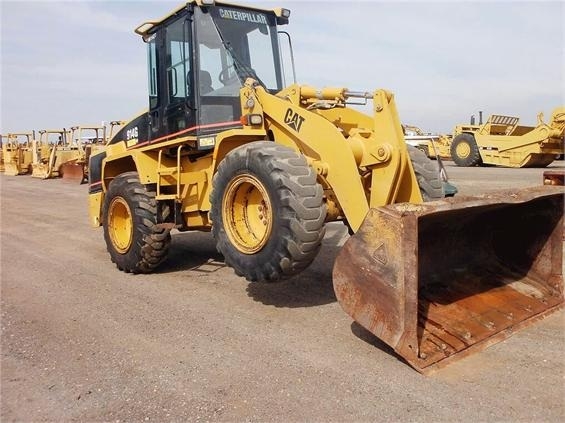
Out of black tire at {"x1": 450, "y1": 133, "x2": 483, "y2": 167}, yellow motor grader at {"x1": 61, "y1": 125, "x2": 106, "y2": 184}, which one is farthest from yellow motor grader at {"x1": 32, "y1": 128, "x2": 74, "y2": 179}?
black tire at {"x1": 450, "y1": 133, "x2": 483, "y2": 167}

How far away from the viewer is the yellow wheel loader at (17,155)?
89.6ft

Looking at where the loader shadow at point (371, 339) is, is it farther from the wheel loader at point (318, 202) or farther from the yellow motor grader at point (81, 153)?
the yellow motor grader at point (81, 153)

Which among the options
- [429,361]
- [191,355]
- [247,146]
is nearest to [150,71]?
[247,146]

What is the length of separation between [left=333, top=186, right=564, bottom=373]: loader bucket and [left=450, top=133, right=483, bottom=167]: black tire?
1710cm

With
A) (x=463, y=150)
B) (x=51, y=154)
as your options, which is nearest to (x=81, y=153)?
(x=51, y=154)

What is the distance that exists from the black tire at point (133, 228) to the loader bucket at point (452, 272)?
2895 mm

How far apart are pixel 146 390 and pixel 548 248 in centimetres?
347

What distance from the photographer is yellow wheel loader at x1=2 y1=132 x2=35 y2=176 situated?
27312mm

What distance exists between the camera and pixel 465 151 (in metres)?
21.1

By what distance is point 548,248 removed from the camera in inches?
174

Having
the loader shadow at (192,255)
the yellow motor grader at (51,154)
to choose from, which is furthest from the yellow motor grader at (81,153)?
the loader shadow at (192,255)

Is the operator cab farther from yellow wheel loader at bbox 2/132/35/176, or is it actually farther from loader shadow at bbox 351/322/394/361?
yellow wheel loader at bbox 2/132/35/176

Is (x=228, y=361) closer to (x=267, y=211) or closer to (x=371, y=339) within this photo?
(x=371, y=339)

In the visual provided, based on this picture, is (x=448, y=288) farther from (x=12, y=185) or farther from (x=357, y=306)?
(x=12, y=185)
